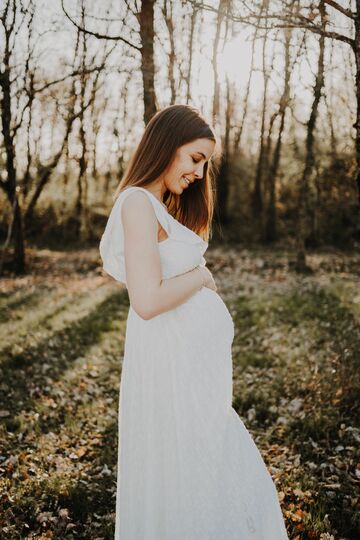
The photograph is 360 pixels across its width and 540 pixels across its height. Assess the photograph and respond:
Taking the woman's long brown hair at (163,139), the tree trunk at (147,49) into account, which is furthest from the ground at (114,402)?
the tree trunk at (147,49)

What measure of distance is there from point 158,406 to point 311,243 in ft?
63.5

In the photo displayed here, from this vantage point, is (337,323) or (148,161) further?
(337,323)

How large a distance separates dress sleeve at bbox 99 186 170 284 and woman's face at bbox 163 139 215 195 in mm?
188

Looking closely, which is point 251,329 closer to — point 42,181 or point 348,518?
point 348,518

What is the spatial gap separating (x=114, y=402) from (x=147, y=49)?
6.47 m

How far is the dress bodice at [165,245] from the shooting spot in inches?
79.2

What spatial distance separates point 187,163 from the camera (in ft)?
7.05

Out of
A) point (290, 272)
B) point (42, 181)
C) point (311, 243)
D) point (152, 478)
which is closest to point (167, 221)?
point (152, 478)

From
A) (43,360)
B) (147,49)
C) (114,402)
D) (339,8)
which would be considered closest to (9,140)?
(147,49)

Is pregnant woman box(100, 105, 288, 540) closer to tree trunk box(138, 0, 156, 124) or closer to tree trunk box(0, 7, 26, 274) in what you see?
tree trunk box(138, 0, 156, 124)

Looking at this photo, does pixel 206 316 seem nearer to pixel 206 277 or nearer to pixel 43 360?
pixel 206 277

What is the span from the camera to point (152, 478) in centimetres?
213

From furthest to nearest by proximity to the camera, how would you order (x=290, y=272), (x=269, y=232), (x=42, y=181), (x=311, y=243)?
1. (x=269, y=232)
2. (x=311, y=243)
3. (x=42, y=181)
4. (x=290, y=272)

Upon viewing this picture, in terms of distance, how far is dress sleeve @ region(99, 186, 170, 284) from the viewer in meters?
1.99
